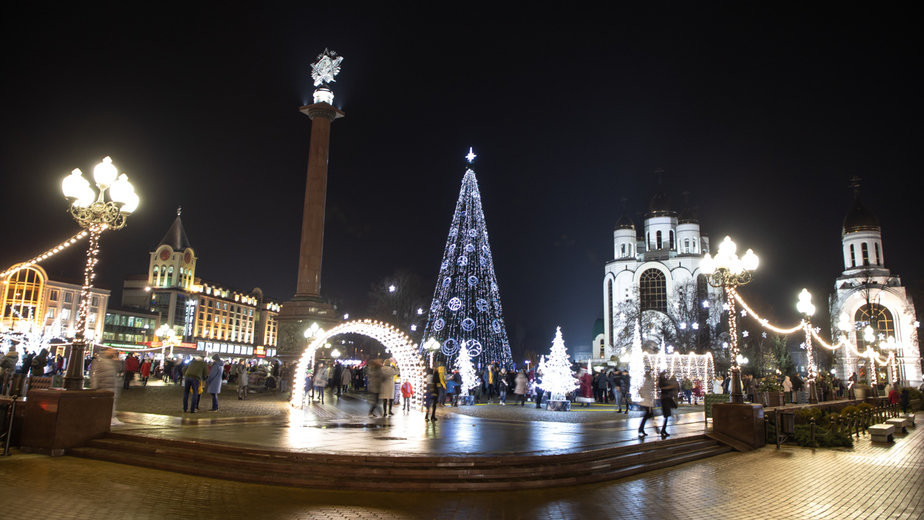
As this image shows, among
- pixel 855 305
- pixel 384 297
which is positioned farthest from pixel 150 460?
pixel 855 305

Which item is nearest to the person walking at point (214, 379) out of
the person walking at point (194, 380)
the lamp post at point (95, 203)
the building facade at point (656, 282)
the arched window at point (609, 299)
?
the person walking at point (194, 380)

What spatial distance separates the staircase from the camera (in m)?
8.51

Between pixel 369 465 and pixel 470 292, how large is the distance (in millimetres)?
25120

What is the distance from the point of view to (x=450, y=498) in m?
8.04

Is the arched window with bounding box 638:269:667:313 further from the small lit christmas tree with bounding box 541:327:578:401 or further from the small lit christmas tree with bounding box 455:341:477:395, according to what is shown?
the small lit christmas tree with bounding box 541:327:578:401

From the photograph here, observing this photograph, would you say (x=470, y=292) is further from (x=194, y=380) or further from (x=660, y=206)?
(x=660, y=206)

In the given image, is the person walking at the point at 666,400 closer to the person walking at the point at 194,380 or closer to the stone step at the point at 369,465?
the stone step at the point at 369,465

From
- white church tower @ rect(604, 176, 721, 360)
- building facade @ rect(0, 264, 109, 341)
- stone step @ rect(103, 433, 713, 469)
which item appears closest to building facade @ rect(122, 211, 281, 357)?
building facade @ rect(0, 264, 109, 341)

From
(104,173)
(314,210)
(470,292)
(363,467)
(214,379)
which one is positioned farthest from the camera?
(470,292)

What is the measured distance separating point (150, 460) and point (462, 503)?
5.16 m

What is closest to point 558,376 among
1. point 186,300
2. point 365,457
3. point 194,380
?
point 194,380

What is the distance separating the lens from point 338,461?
8.91 m

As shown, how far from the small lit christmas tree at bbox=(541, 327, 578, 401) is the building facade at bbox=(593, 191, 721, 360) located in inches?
1289

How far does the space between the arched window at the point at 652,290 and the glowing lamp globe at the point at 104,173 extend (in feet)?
207
